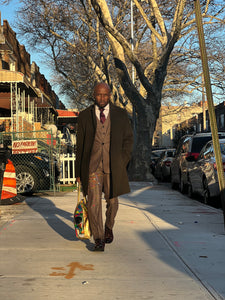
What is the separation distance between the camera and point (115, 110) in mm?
6371

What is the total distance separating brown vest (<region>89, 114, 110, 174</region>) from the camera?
6195 millimetres

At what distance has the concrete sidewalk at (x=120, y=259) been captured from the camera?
4.64 meters

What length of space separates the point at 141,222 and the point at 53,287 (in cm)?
423

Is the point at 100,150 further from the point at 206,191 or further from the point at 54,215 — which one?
the point at 206,191

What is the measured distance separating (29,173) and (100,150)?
8030 millimetres

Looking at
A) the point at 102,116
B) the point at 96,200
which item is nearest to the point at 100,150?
the point at 102,116

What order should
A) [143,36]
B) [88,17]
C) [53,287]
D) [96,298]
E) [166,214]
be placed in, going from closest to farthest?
[96,298]
[53,287]
[166,214]
[88,17]
[143,36]

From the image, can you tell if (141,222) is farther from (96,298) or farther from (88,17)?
(88,17)

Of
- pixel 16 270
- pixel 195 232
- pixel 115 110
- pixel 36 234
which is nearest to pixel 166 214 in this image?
pixel 195 232

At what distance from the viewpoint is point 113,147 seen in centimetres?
623

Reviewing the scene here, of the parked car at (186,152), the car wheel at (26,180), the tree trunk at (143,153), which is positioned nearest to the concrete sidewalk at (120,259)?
the car wheel at (26,180)

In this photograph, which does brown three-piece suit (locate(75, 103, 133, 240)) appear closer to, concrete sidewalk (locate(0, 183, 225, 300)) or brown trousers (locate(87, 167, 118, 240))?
brown trousers (locate(87, 167, 118, 240))

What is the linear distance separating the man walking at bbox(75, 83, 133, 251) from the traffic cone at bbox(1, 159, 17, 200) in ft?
15.3

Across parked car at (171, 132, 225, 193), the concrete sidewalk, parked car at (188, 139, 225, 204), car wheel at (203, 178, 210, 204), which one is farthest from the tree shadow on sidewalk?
parked car at (171, 132, 225, 193)
